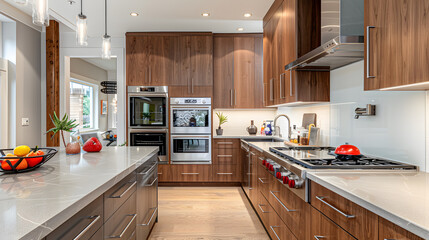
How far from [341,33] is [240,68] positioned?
2.87 meters

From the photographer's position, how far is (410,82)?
3.99 feet

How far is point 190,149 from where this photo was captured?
4.59 metres

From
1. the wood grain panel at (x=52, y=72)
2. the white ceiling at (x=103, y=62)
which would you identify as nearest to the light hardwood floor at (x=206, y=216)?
the wood grain panel at (x=52, y=72)

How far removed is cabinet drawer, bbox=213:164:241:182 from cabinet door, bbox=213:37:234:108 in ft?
3.44

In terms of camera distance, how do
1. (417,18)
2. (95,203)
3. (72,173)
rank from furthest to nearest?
(72,173) < (95,203) < (417,18)

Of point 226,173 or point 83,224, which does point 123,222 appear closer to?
point 83,224

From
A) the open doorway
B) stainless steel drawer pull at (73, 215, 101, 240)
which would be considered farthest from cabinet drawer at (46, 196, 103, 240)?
the open doorway

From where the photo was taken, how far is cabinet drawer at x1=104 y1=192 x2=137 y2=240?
58.9 inches

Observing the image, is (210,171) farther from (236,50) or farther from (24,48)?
(24,48)

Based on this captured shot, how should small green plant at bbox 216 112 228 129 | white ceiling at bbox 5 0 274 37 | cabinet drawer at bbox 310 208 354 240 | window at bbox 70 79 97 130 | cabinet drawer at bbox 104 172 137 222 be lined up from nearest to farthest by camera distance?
cabinet drawer at bbox 310 208 354 240, cabinet drawer at bbox 104 172 137 222, white ceiling at bbox 5 0 274 37, small green plant at bbox 216 112 228 129, window at bbox 70 79 97 130

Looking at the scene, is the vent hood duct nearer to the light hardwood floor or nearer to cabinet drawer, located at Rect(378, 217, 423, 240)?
cabinet drawer, located at Rect(378, 217, 423, 240)

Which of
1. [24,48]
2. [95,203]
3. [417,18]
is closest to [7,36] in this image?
[24,48]

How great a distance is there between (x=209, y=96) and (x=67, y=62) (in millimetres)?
2694

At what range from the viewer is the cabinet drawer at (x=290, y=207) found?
172cm
